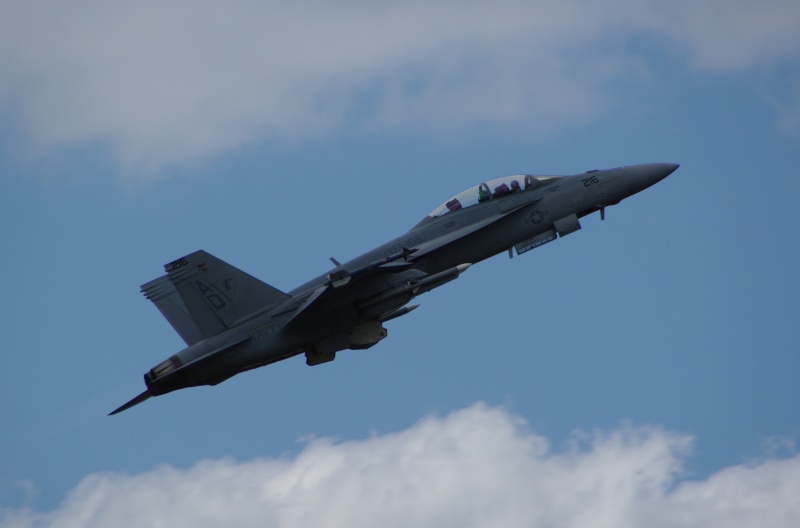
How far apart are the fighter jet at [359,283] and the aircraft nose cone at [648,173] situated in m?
0.02

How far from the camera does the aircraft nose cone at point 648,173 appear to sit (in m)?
28.2

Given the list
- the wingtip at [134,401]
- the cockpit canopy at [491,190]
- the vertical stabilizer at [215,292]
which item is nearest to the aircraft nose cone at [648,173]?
the cockpit canopy at [491,190]

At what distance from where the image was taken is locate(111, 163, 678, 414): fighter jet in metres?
25.4

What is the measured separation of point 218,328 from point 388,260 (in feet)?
13.4

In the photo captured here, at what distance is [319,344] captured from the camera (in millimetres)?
26578

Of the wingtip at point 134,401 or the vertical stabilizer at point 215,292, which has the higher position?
the vertical stabilizer at point 215,292

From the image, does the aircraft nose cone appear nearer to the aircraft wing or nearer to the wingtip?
the aircraft wing

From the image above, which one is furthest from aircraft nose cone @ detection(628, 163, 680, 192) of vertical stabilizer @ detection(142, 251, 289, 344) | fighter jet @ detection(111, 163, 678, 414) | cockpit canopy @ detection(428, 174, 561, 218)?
vertical stabilizer @ detection(142, 251, 289, 344)

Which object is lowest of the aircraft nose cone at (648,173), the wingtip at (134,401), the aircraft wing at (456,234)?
the wingtip at (134,401)

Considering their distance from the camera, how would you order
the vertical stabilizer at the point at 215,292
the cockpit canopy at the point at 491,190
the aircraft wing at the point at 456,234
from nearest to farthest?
1. the vertical stabilizer at the point at 215,292
2. the aircraft wing at the point at 456,234
3. the cockpit canopy at the point at 491,190

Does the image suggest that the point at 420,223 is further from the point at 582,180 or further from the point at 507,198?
the point at 582,180

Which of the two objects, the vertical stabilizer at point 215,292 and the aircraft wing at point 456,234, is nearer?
the vertical stabilizer at point 215,292

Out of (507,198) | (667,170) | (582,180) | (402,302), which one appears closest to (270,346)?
(402,302)

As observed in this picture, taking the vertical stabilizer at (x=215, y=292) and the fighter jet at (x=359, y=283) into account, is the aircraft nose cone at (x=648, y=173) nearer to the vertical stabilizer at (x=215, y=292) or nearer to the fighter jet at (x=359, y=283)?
the fighter jet at (x=359, y=283)
